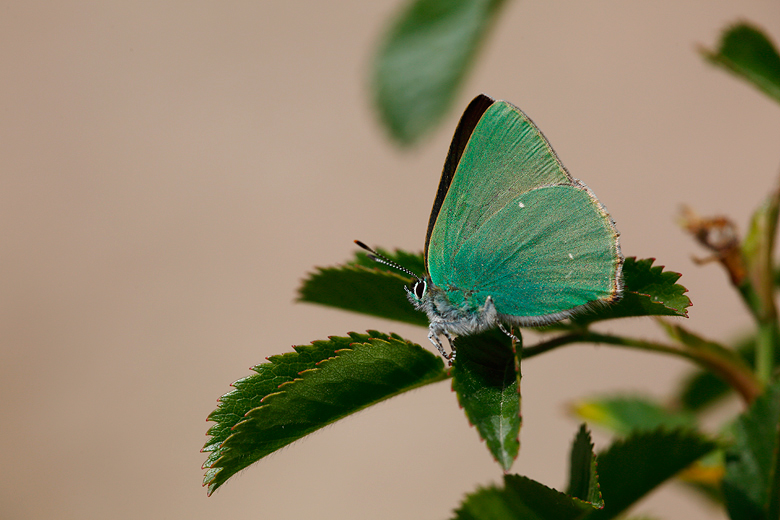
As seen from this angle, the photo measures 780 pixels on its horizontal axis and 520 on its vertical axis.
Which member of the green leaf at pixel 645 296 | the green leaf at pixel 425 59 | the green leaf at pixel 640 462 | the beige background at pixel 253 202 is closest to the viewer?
the green leaf at pixel 645 296

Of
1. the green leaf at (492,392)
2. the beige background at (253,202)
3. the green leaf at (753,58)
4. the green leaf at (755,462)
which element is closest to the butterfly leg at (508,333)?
the green leaf at (492,392)

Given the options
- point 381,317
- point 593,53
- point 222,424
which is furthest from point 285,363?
point 593,53

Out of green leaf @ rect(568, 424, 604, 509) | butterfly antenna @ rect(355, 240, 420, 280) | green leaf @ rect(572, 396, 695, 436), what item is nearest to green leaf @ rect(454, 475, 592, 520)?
green leaf @ rect(568, 424, 604, 509)

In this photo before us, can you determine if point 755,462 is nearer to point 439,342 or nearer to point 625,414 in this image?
point 439,342

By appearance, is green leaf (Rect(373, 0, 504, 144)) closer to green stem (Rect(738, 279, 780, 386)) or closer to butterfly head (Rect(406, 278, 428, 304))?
butterfly head (Rect(406, 278, 428, 304))

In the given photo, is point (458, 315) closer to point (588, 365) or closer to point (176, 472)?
point (176, 472)

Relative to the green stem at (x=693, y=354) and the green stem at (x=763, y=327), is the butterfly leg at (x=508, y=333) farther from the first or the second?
the green stem at (x=763, y=327)
